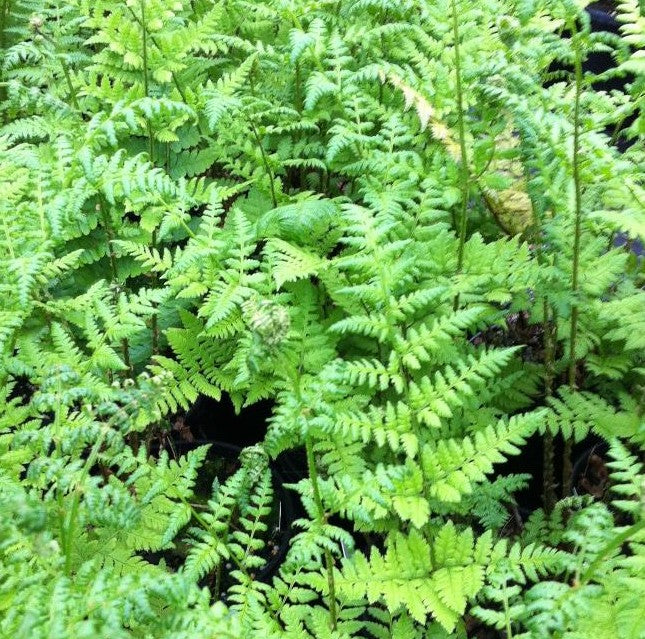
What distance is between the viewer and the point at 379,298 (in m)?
1.89

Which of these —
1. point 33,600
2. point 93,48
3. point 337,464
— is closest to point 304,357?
point 337,464

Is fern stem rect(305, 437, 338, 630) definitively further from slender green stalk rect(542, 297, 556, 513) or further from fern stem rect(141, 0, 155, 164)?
fern stem rect(141, 0, 155, 164)

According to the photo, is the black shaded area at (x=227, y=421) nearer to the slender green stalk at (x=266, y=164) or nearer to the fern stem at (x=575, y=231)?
the slender green stalk at (x=266, y=164)

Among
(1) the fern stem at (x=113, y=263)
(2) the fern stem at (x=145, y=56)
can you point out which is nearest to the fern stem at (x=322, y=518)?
(1) the fern stem at (x=113, y=263)

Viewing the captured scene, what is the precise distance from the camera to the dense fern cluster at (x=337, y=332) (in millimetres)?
1540

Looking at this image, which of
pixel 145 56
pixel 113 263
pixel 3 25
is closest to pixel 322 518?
pixel 113 263

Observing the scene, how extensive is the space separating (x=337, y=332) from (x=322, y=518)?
0.77m

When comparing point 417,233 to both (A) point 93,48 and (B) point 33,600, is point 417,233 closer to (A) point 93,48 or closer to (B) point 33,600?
(B) point 33,600

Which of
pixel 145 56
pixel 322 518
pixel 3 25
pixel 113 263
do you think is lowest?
pixel 322 518

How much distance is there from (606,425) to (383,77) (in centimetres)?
138

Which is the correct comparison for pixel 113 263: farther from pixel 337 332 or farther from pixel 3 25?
pixel 3 25

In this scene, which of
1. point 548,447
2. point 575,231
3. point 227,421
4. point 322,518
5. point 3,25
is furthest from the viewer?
point 3,25

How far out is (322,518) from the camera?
160 cm

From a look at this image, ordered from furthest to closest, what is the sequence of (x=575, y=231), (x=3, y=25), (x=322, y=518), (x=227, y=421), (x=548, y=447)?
(x=3, y=25)
(x=227, y=421)
(x=548, y=447)
(x=575, y=231)
(x=322, y=518)
